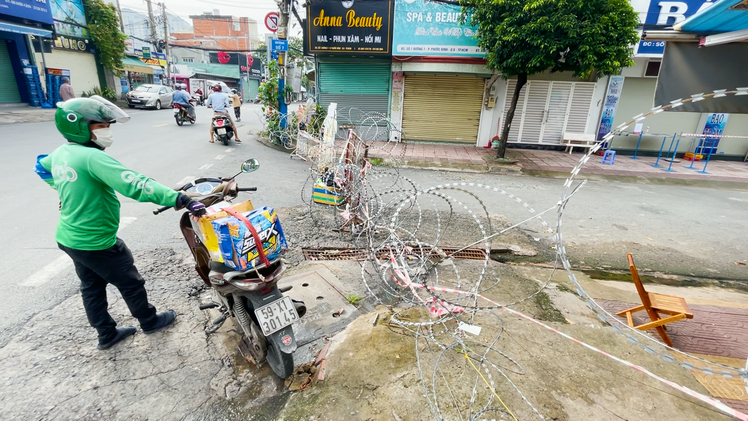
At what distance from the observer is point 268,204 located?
604cm

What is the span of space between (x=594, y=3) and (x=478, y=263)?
8.03 metres

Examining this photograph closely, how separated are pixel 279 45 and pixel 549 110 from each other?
9.39 metres

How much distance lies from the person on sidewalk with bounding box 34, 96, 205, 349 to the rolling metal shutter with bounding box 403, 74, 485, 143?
1137 centimetres

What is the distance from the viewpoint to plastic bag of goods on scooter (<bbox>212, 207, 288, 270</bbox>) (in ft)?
7.30

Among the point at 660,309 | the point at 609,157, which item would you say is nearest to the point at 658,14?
the point at 609,157

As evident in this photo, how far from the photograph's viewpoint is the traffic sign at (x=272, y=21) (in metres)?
11.6

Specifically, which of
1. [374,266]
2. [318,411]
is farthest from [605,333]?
[318,411]

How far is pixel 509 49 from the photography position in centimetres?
952

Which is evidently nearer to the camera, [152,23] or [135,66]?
[135,66]

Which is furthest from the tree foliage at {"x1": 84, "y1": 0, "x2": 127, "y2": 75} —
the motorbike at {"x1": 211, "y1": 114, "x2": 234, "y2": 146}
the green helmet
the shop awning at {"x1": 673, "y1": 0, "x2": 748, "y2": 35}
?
the shop awning at {"x1": 673, "y1": 0, "x2": 748, "y2": 35}

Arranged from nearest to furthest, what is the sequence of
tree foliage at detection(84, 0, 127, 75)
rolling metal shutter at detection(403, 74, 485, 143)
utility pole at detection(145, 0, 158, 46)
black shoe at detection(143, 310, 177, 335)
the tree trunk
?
black shoe at detection(143, 310, 177, 335) → the tree trunk → rolling metal shutter at detection(403, 74, 485, 143) → tree foliage at detection(84, 0, 127, 75) → utility pole at detection(145, 0, 158, 46)

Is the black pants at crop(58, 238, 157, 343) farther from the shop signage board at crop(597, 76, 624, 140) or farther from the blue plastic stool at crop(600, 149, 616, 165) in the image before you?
the shop signage board at crop(597, 76, 624, 140)

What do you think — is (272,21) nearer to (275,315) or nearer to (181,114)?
(181,114)

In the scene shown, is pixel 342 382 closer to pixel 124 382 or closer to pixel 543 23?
pixel 124 382
